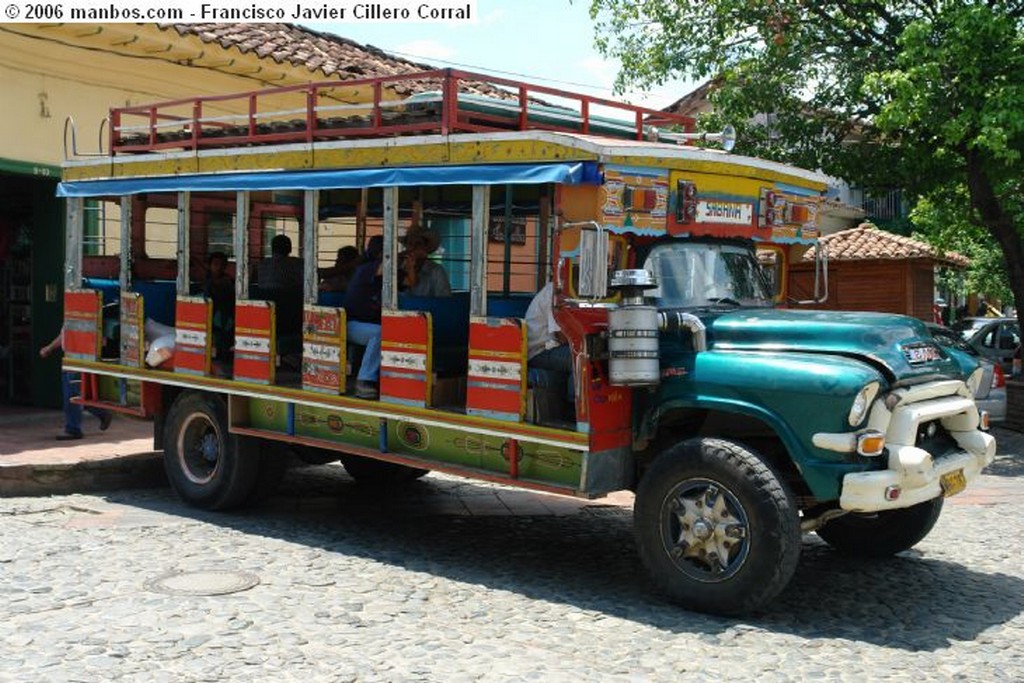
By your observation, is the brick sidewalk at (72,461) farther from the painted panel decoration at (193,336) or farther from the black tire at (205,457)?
the painted panel decoration at (193,336)

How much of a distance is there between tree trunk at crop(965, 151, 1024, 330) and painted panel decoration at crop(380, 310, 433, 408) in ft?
27.6

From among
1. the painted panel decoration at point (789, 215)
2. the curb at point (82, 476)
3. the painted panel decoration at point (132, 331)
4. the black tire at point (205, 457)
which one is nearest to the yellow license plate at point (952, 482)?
the painted panel decoration at point (789, 215)

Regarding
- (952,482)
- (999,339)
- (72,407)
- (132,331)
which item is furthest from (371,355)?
(999,339)

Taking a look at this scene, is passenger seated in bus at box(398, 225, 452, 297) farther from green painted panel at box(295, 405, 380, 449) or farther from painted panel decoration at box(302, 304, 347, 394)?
green painted panel at box(295, 405, 380, 449)

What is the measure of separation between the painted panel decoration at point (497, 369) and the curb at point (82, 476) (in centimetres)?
407

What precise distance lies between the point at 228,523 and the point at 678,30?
30.6ft

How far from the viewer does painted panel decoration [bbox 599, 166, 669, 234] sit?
6633mm

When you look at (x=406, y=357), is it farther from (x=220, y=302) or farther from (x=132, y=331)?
(x=132, y=331)

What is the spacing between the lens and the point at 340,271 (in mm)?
9609

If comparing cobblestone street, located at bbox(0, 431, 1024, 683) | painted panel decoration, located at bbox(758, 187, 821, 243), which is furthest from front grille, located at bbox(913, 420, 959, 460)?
painted panel decoration, located at bbox(758, 187, 821, 243)

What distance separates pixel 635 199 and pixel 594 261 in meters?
0.69

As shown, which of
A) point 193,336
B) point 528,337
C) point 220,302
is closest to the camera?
point 528,337

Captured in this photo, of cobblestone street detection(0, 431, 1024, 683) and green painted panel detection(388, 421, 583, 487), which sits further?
green painted panel detection(388, 421, 583, 487)

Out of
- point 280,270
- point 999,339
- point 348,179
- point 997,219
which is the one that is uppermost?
point 997,219
